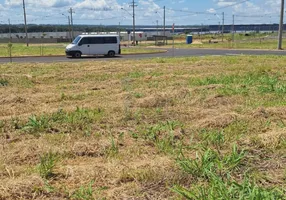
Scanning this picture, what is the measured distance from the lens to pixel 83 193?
347 centimetres

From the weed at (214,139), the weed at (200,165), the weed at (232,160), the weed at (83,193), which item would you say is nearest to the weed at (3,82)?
the weed at (214,139)

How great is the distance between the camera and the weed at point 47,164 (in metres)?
3.93

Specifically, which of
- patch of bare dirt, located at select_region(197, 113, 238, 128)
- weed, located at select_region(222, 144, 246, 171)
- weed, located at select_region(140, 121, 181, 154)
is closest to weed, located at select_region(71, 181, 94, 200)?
weed, located at select_region(140, 121, 181, 154)

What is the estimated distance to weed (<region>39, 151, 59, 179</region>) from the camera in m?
3.93

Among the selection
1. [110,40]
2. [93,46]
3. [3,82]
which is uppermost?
[110,40]

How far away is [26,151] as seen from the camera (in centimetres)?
464

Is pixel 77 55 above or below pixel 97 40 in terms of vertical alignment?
below

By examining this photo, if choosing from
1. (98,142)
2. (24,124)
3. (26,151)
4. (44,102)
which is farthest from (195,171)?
(44,102)

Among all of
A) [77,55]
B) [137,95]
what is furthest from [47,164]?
[77,55]

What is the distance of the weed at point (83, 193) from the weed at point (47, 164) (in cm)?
57

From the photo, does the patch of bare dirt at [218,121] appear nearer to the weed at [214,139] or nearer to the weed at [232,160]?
the weed at [214,139]

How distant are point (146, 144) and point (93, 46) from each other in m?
24.1

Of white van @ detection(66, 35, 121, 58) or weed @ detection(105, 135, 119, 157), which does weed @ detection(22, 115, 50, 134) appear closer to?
weed @ detection(105, 135, 119, 157)

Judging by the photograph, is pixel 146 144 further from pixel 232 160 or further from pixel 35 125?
pixel 35 125
